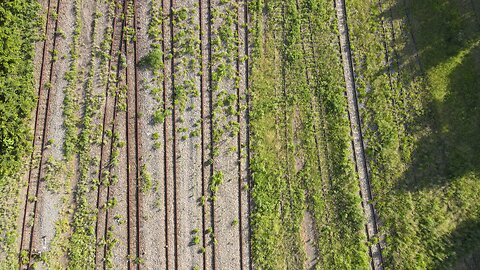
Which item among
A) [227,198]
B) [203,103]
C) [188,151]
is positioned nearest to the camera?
[227,198]

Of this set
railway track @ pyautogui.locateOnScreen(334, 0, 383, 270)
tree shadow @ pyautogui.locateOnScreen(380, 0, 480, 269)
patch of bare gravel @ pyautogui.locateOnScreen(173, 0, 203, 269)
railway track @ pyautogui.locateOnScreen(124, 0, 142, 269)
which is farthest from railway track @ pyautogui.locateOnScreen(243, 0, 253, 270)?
tree shadow @ pyautogui.locateOnScreen(380, 0, 480, 269)

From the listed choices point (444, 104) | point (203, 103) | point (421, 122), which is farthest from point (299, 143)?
point (444, 104)

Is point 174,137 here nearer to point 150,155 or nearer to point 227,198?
point 150,155

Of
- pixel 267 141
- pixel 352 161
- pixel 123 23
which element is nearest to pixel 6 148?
pixel 123 23

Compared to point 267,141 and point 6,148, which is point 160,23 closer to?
point 267,141

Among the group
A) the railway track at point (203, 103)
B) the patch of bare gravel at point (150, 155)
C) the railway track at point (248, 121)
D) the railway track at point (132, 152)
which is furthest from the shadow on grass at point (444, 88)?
the railway track at point (132, 152)

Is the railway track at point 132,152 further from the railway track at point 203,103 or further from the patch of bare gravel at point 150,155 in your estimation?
the railway track at point 203,103
